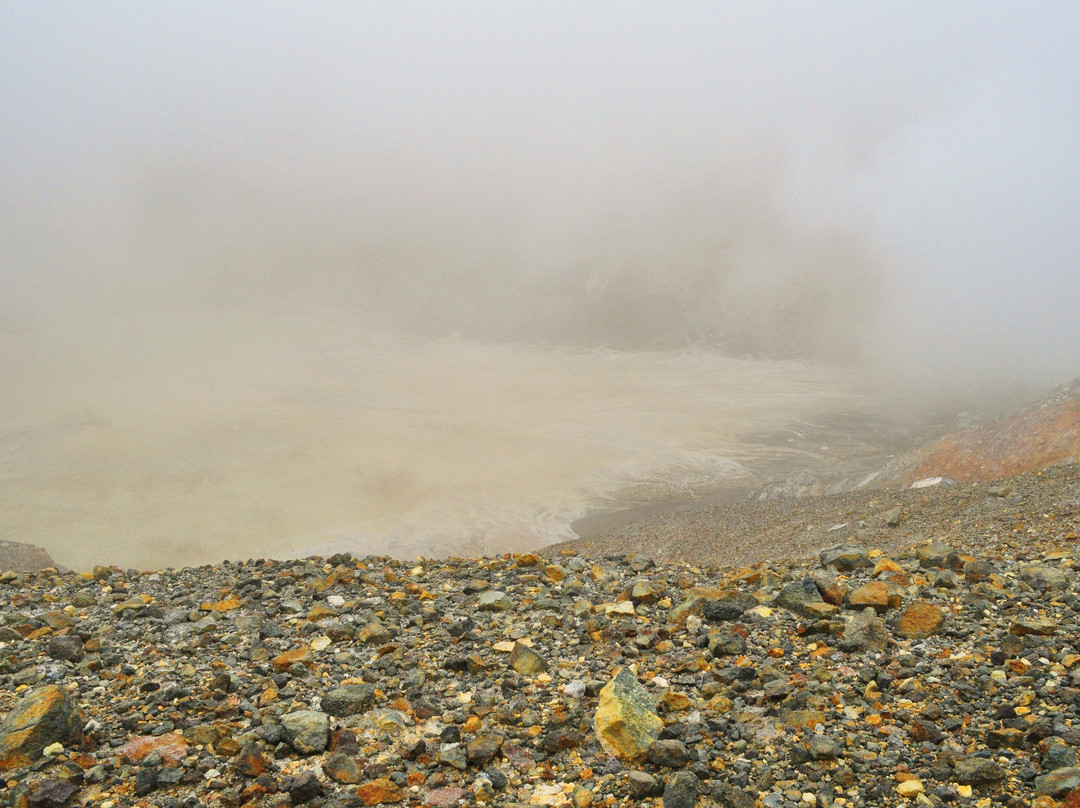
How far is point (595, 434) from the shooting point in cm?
4662

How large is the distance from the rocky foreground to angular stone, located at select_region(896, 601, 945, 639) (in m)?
0.01

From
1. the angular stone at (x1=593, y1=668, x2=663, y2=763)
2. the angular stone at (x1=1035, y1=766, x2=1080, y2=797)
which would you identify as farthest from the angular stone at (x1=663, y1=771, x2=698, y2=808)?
the angular stone at (x1=1035, y1=766, x2=1080, y2=797)

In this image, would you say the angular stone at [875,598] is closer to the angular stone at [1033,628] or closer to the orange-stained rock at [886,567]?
the angular stone at [1033,628]

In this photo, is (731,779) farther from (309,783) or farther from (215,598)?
(215,598)

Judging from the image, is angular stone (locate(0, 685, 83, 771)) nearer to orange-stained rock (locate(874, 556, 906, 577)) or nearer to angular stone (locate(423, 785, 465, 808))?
angular stone (locate(423, 785, 465, 808))

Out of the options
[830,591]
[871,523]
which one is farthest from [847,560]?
[871,523]

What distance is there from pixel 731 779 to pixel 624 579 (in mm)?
3492

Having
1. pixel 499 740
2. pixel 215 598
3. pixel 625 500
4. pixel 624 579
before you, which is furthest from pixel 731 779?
pixel 625 500

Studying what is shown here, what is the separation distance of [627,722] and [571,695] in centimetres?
65

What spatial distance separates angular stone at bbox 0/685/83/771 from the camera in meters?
3.78

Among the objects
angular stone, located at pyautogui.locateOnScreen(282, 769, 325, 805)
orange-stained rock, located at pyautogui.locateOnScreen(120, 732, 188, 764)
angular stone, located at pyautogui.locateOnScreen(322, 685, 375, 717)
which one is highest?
angular stone, located at pyautogui.locateOnScreen(322, 685, 375, 717)

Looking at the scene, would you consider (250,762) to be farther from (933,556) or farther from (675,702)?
(933,556)

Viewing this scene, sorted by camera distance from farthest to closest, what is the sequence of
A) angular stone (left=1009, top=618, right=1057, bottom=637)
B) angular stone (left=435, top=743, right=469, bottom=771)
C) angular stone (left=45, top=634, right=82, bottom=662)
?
angular stone (left=45, top=634, right=82, bottom=662)
angular stone (left=1009, top=618, right=1057, bottom=637)
angular stone (left=435, top=743, right=469, bottom=771)

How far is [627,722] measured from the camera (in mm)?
3795
